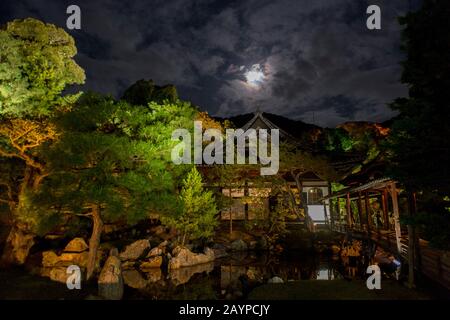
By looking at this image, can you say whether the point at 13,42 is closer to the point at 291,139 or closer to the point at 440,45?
the point at 440,45

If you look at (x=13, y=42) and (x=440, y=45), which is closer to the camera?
(x=440, y=45)

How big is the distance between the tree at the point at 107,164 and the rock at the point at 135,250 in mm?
5309

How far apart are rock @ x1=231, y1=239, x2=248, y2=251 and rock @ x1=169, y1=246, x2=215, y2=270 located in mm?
2759

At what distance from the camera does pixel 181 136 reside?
12852mm

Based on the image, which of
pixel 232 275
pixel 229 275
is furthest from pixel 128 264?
pixel 232 275

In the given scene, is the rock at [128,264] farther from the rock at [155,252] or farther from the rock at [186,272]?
the rock at [186,272]

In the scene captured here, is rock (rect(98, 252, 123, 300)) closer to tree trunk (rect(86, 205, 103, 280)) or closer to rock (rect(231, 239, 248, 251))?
tree trunk (rect(86, 205, 103, 280))

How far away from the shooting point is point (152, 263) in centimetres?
1628

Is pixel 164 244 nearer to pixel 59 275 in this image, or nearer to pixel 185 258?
pixel 185 258

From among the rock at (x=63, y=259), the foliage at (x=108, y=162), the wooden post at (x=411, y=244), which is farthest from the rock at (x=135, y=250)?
the wooden post at (x=411, y=244)

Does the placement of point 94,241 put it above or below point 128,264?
above

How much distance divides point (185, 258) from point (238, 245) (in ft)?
15.8
